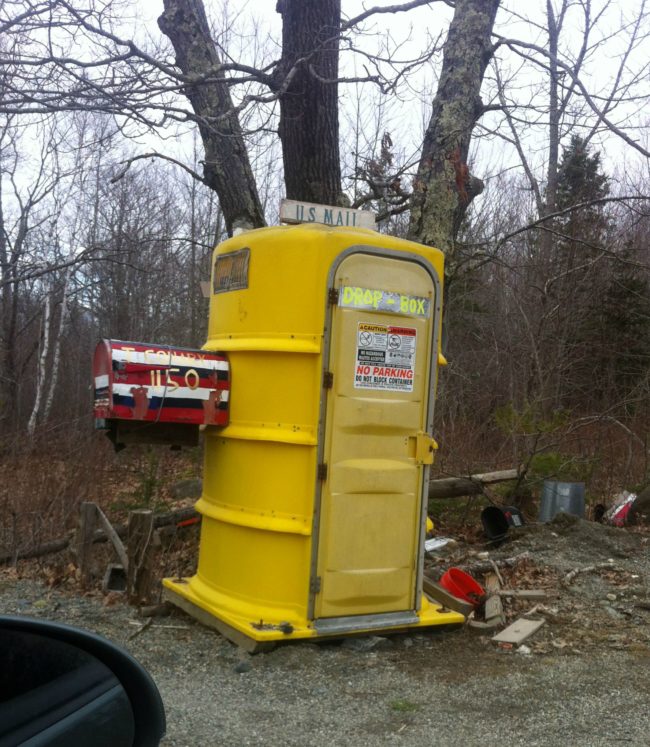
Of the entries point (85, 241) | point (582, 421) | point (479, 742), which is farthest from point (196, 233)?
point (479, 742)

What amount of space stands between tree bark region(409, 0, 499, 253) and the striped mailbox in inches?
130

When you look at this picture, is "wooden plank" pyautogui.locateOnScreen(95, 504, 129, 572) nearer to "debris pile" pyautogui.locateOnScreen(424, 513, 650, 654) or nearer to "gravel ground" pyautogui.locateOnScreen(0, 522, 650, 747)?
"gravel ground" pyautogui.locateOnScreen(0, 522, 650, 747)

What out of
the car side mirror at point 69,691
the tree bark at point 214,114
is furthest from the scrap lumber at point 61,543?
the car side mirror at point 69,691

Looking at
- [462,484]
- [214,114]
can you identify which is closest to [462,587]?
[462,484]

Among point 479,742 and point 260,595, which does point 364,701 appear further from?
point 260,595

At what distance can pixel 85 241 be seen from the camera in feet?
78.1

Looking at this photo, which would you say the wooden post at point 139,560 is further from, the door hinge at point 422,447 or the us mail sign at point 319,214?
the us mail sign at point 319,214

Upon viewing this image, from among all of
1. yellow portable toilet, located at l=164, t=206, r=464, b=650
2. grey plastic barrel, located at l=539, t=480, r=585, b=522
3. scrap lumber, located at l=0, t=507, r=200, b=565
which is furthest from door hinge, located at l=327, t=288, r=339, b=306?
grey plastic barrel, located at l=539, t=480, r=585, b=522

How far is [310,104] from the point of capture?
809cm

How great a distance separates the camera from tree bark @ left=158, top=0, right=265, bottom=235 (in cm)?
835

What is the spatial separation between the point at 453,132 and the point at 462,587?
4.34 meters

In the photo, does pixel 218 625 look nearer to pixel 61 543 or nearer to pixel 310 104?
pixel 61 543

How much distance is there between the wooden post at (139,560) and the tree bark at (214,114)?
361 centimetres

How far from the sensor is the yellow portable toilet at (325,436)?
5.26 meters
